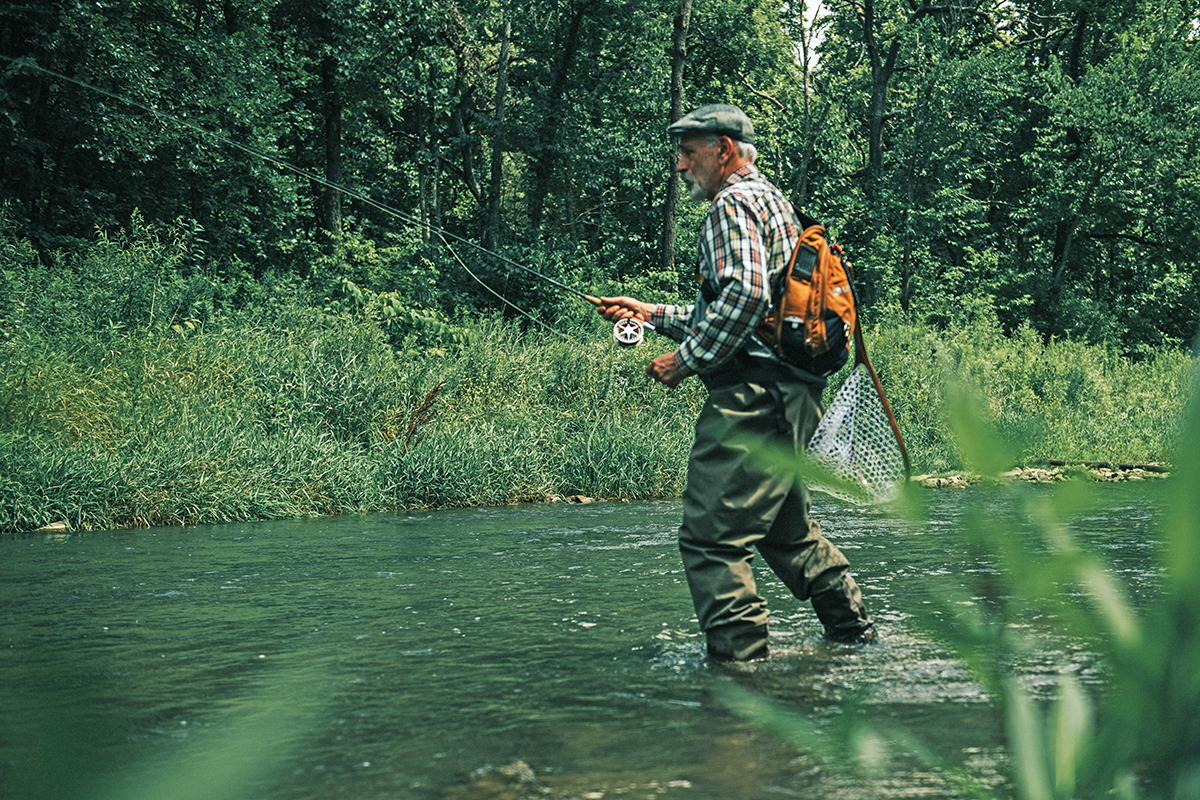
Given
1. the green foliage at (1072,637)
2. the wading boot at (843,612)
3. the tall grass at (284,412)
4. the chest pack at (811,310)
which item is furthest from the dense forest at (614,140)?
the green foliage at (1072,637)

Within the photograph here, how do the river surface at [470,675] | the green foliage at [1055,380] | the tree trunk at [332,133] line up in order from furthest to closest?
1. the tree trunk at [332,133]
2. the green foliage at [1055,380]
3. the river surface at [470,675]

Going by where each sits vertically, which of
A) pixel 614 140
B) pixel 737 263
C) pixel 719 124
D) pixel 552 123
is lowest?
pixel 737 263

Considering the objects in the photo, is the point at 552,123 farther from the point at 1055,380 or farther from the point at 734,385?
the point at 734,385

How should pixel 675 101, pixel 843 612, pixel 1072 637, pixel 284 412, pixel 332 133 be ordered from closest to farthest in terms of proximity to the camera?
pixel 1072 637 < pixel 843 612 < pixel 284 412 < pixel 675 101 < pixel 332 133

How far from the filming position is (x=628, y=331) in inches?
193

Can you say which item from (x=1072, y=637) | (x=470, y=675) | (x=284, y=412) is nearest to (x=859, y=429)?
(x=470, y=675)

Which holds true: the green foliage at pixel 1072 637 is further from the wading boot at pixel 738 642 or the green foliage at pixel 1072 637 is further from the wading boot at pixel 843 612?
the wading boot at pixel 843 612

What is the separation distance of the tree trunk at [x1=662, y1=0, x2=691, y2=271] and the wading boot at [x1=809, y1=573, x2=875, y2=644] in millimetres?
21111

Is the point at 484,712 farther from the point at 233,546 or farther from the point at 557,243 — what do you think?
the point at 557,243

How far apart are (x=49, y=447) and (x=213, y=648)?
7011 millimetres

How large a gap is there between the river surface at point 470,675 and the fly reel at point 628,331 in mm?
1201

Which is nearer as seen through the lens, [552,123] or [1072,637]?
[1072,637]

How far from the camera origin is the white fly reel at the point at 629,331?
4863 mm

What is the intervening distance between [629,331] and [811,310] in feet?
3.29
